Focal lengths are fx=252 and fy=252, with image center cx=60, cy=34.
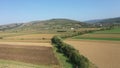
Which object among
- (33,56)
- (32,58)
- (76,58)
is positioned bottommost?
(33,56)

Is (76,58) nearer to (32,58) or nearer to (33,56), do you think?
(32,58)

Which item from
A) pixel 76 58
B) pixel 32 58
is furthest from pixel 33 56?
pixel 76 58

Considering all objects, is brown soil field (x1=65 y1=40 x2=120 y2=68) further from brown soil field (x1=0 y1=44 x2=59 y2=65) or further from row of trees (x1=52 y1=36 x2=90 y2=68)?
brown soil field (x1=0 y1=44 x2=59 y2=65)

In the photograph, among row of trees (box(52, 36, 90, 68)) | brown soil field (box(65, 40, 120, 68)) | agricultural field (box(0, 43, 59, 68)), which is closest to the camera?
row of trees (box(52, 36, 90, 68))

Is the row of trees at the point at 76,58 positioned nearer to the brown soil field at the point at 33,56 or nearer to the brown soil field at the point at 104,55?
the brown soil field at the point at 33,56

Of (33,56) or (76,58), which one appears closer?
(76,58)

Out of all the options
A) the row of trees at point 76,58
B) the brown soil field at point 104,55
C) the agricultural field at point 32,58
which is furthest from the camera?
the agricultural field at point 32,58

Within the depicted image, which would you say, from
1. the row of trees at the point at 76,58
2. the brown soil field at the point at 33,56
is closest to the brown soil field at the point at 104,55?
the row of trees at the point at 76,58

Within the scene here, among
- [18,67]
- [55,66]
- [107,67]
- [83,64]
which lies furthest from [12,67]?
[107,67]

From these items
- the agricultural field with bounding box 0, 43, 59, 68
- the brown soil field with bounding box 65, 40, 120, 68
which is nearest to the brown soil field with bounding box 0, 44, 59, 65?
the agricultural field with bounding box 0, 43, 59, 68

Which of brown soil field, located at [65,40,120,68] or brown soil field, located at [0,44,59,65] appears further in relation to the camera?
brown soil field, located at [0,44,59,65]

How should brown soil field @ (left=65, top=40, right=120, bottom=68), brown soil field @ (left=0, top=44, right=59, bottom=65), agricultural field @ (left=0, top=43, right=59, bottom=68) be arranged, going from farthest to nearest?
brown soil field @ (left=0, top=44, right=59, bottom=65), agricultural field @ (left=0, top=43, right=59, bottom=68), brown soil field @ (left=65, top=40, right=120, bottom=68)

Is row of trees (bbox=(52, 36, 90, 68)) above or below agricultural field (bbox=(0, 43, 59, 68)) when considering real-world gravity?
above
